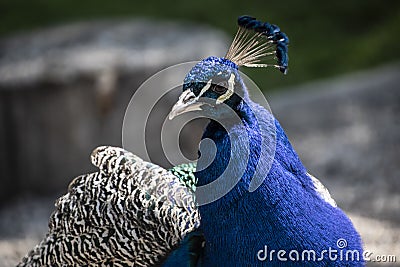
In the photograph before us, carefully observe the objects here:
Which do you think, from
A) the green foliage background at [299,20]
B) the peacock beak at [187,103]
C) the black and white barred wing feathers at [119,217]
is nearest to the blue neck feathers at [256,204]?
the peacock beak at [187,103]

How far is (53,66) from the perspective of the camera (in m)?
4.45

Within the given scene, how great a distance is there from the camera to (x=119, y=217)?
2377mm

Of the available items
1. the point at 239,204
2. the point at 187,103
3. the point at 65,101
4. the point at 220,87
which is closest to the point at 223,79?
the point at 220,87

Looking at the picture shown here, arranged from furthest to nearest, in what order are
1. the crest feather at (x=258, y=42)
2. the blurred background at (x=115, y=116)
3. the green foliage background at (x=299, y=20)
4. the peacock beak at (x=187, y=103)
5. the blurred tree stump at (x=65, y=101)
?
the green foliage background at (x=299, y=20) < the blurred tree stump at (x=65, y=101) < the blurred background at (x=115, y=116) < the crest feather at (x=258, y=42) < the peacock beak at (x=187, y=103)

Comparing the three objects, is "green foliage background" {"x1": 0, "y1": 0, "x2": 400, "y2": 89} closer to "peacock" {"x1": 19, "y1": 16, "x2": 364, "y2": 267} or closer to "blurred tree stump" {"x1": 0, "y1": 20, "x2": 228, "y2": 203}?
"blurred tree stump" {"x1": 0, "y1": 20, "x2": 228, "y2": 203}

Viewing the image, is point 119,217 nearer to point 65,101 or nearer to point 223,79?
point 223,79

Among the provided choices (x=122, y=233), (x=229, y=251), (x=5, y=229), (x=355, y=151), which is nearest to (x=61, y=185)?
(x=5, y=229)

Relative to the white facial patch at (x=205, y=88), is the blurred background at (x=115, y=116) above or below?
above

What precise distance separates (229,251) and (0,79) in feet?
8.98

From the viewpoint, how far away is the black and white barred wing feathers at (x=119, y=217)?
91.6 inches

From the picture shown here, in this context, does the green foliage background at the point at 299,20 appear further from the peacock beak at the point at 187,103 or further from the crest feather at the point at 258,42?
the peacock beak at the point at 187,103

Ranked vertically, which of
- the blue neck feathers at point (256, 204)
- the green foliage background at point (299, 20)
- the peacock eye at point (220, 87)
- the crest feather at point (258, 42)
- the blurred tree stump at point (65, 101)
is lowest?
the blue neck feathers at point (256, 204)

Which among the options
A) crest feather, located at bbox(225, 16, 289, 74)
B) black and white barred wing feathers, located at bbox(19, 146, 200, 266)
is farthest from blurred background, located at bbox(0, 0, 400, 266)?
crest feather, located at bbox(225, 16, 289, 74)

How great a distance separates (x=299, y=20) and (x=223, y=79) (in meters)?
5.21
